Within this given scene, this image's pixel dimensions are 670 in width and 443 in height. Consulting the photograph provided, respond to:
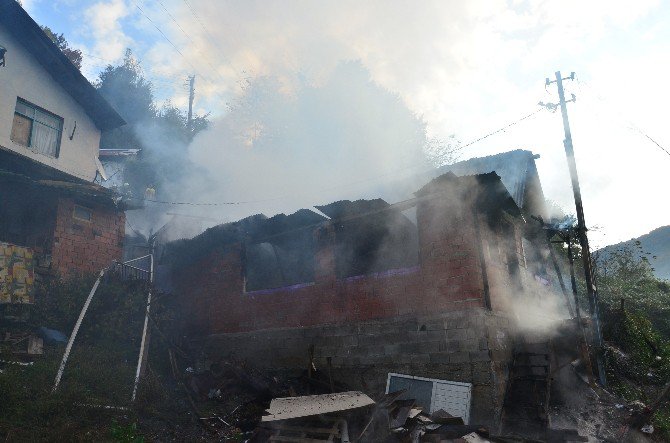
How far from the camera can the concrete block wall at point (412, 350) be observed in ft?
24.3

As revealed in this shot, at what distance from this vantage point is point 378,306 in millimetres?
9078

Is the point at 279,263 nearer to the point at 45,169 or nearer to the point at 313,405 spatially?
the point at 313,405

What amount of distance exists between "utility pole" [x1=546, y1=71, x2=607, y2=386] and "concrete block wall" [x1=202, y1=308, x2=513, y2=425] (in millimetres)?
3666

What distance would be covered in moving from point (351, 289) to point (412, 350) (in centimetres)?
208

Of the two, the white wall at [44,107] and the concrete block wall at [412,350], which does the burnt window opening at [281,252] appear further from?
the white wall at [44,107]

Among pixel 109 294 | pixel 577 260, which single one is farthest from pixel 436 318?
pixel 577 260

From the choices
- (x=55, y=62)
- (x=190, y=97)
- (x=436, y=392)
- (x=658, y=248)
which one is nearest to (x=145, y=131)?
(x=190, y=97)

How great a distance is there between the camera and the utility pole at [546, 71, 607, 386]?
10.6m

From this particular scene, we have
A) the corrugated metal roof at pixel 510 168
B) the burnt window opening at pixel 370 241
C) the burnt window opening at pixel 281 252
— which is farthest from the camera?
the corrugated metal roof at pixel 510 168

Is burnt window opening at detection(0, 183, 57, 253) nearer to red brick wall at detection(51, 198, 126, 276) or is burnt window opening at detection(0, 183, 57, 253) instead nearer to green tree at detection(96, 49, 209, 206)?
red brick wall at detection(51, 198, 126, 276)

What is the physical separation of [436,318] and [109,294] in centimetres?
866

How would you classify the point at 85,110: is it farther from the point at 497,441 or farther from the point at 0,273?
the point at 497,441

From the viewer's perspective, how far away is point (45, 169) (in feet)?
35.8

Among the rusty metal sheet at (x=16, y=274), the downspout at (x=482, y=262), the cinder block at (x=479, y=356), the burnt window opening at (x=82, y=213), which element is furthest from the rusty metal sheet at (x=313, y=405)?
the burnt window opening at (x=82, y=213)
